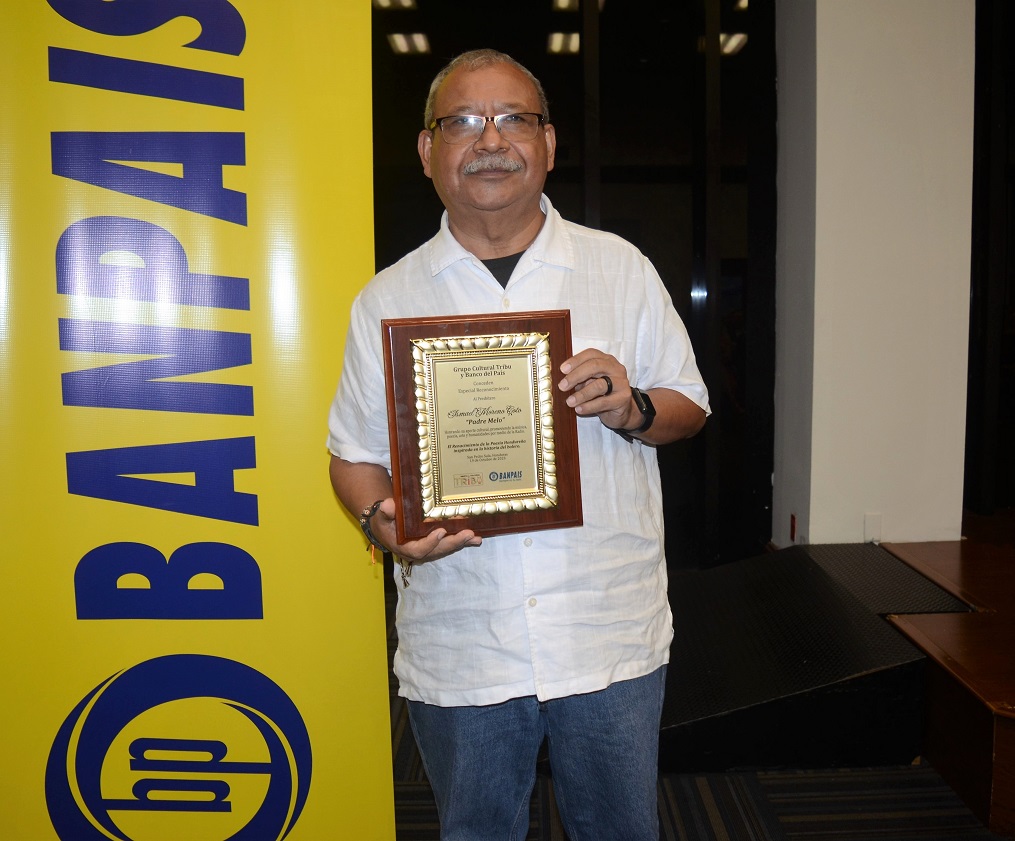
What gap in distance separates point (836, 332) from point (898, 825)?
184 cm


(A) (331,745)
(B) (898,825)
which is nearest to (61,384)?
(A) (331,745)

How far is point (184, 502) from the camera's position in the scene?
1870mm

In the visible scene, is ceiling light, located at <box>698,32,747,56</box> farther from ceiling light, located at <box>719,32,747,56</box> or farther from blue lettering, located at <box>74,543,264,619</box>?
blue lettering, located at <box>74,543,264,619</box>

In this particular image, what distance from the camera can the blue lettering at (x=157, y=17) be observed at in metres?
1.79

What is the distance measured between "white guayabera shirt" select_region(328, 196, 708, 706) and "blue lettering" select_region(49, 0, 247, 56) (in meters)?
0.82

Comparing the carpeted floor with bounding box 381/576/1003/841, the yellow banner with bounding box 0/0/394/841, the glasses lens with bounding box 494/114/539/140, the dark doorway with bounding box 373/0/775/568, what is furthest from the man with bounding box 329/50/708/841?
the dark doorway with bounding box 373/0/775/568

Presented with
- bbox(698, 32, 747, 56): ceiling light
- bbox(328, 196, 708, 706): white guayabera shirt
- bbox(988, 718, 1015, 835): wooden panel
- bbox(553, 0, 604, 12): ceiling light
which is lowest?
bbox(988, 718, 1015, 835): wooden panel

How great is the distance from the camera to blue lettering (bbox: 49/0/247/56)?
179cm

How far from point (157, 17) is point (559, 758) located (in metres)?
1.74

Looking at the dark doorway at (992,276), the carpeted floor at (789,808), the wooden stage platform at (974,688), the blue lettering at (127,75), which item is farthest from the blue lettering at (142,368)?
the dark doorway at (992,276)

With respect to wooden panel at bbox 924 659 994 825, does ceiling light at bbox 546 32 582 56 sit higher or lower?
higher

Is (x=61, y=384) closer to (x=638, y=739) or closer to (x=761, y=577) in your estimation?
(x=638, y=739)

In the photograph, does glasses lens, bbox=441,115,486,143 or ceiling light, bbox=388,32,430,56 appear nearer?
glasses lens, bbox=441,115,486,143

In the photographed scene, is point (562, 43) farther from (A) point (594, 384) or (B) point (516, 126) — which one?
(A) point (594, 384)
